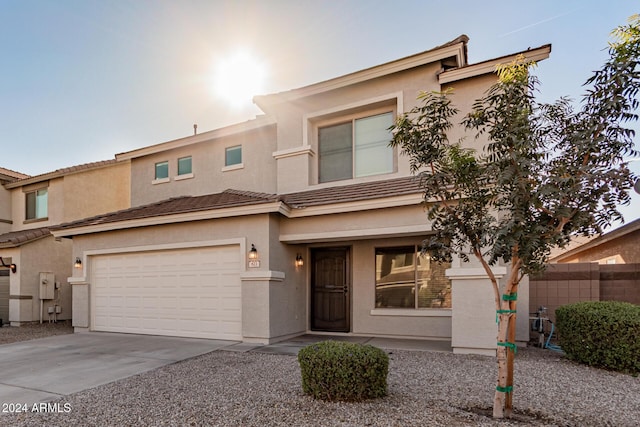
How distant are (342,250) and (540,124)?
6.79 meters

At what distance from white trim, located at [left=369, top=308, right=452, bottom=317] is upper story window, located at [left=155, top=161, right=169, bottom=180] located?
8497 mm

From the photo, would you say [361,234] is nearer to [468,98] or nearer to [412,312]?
[412,312]

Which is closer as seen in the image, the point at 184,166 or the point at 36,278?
the point at 184,166

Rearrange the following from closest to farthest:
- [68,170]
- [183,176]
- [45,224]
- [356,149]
→ [356,149], [183,176], [68,170], [45,224]

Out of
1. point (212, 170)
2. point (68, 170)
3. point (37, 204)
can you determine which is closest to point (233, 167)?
point (212, 170)

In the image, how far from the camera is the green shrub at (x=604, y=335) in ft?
19.8

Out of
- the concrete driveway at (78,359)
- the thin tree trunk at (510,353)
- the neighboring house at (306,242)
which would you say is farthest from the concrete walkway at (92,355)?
the thin tree trunk at (510,353)

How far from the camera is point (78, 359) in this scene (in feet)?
24.0

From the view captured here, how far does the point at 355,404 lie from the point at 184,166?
1055 centimetres

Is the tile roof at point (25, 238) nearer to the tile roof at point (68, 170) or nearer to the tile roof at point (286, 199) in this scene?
the tile roof at point (68, 170)

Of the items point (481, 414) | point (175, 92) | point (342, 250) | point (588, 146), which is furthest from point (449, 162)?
point (175, 92)

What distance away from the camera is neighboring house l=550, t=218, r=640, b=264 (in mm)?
11154

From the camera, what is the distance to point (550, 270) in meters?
9.27

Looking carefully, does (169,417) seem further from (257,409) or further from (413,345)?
(413,345)
